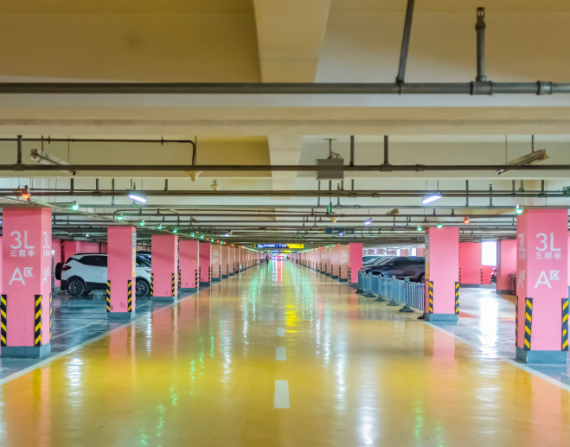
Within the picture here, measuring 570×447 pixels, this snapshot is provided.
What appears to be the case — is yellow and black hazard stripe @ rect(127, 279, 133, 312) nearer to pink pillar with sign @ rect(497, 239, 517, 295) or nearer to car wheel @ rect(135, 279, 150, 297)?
car wheel @ rect(135, 279, 150, 297)

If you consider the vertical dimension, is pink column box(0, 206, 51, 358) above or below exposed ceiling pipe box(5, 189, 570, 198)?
below

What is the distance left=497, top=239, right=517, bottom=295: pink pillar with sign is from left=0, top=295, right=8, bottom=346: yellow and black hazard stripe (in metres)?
25.1

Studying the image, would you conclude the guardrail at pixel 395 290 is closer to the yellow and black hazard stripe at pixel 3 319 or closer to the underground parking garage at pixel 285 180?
the underground parking garage at pixel 285 180

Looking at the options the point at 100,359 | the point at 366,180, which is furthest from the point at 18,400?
the point at 366,180

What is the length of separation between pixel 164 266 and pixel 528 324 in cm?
1593

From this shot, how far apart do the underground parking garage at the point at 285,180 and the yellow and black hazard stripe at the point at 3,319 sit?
66 mm

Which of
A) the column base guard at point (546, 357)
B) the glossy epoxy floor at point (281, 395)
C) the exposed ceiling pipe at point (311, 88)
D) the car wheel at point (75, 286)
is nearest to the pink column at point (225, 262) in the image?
the car wheel at point (75, 286)

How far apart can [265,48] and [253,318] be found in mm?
13237

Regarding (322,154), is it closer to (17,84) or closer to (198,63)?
(198,63)

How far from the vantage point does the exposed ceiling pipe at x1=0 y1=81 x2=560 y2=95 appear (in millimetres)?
3643

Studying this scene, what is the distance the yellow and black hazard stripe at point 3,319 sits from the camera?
419 inches

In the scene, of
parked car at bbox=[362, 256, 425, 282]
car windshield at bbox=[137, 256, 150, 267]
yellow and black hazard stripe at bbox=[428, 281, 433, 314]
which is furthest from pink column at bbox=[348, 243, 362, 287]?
yellow and black hazard stripe at bbox=[428, 281, 433, 314]

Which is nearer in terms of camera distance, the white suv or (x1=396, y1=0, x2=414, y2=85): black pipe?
(x1=396, y1=0, x2=414, y2=85): black pipe

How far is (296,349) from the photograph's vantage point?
441 inches
